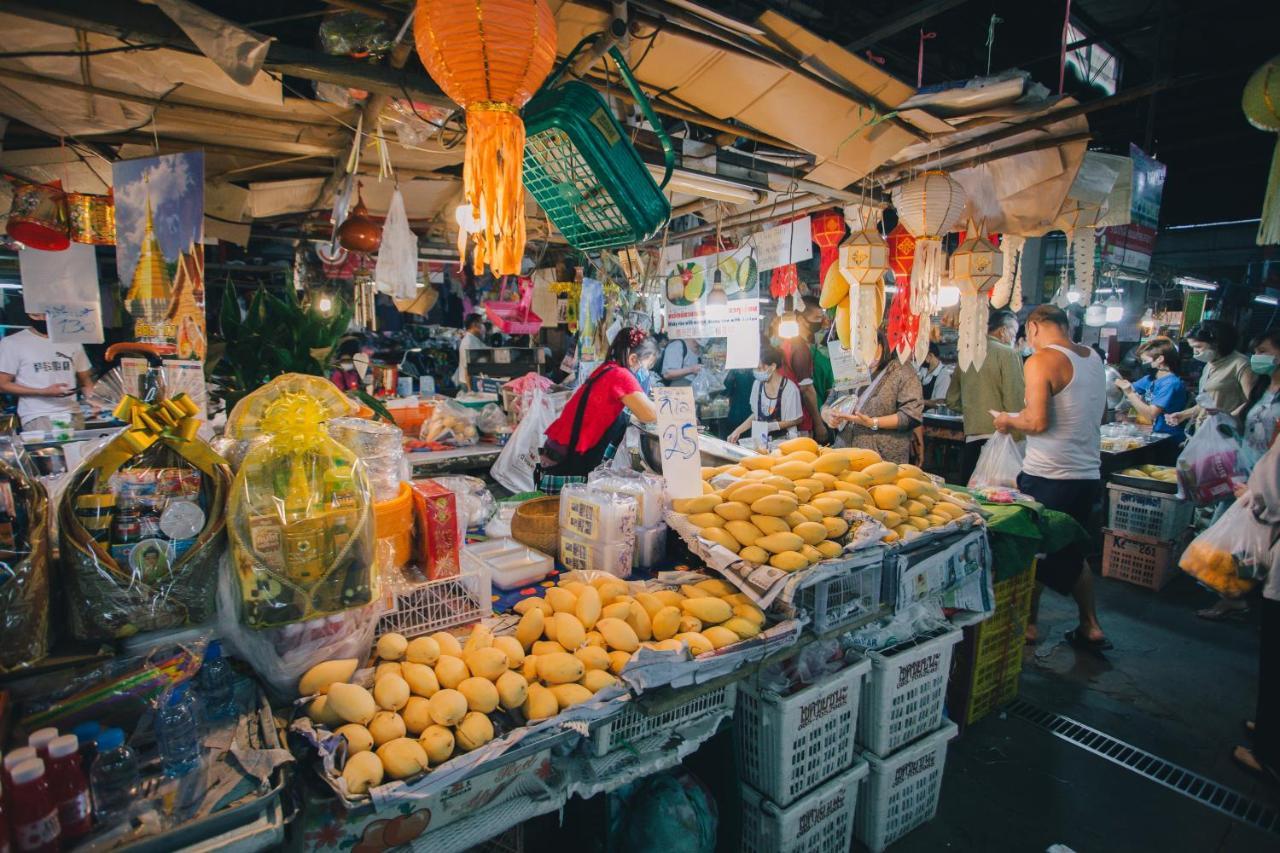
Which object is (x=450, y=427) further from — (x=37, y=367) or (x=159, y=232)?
(x=37, y=367)

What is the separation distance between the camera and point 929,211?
3.95 meters

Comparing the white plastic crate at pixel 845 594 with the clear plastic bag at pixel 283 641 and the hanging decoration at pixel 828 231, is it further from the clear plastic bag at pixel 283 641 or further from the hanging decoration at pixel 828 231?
the hanging decoration at pixel 828 231

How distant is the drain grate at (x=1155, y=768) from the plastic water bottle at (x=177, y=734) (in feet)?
13.4

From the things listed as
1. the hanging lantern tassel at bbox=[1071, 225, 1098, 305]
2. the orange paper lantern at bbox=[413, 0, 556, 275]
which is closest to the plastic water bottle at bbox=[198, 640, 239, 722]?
the orange paper lantern at bbox=[413, 0, 556, 275]

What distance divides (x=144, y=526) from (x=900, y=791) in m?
2.98

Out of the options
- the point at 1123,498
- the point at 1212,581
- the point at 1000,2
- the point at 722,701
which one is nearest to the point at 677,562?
the point at 722,701

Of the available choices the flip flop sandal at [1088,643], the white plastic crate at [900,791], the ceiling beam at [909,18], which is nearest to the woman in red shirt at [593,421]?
the white plastic crate at [900,791]

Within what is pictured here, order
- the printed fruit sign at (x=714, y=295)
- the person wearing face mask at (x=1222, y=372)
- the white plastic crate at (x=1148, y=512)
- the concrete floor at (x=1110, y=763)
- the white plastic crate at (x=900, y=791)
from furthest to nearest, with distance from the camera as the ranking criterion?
the person wearing face mask at (x=1222, y=372), the printed fruit sign at (x=714, y=295), the white plastic crate at (x=1148, y=512), the concrete floor at (x=1110, y=763), the white plastic crate at (x=900, y=791)

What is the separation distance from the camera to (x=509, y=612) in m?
2.12

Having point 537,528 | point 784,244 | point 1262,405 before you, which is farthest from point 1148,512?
point 537,528

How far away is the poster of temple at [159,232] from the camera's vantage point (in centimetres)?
316

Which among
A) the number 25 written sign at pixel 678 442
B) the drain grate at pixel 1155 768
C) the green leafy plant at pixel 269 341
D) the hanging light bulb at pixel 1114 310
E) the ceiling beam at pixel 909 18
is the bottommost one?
the drain grate at pixel 1155 768

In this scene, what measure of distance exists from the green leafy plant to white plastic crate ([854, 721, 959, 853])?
297 centimetres

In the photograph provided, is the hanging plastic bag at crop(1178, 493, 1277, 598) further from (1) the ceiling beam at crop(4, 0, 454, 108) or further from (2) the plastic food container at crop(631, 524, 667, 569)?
(1) the ceiling beam at crop(4, 0, 454, 108)
